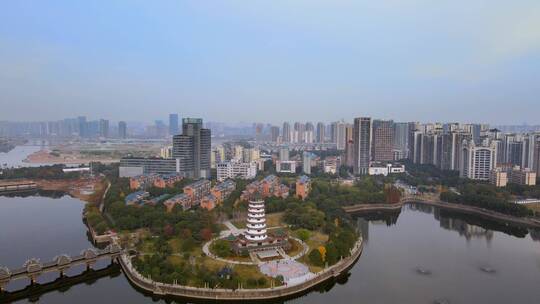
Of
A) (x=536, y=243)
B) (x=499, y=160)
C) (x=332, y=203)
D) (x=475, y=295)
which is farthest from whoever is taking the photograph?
(x=499, y=160)

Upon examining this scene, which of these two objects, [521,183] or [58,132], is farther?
[58,132]

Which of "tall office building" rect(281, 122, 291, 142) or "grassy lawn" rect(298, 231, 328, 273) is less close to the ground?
"tall office building" rect(281, 122, 291, 142)

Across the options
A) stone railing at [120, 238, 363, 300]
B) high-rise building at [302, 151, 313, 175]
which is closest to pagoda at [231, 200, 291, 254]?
stone railing at [120, 238, 363, 300]

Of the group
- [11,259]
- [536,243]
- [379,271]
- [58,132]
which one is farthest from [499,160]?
[58,132]

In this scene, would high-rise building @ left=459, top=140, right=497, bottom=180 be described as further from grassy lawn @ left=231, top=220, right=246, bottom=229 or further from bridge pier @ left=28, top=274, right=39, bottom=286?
bridge pier @ left=28, top=274, right=39, bottom=286

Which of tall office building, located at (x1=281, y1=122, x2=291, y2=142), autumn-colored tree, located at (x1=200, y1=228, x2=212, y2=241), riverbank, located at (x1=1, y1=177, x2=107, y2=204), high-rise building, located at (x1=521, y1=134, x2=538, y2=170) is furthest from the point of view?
tall office building, located at (x1=281, y1=122, x2=291, y2=142)

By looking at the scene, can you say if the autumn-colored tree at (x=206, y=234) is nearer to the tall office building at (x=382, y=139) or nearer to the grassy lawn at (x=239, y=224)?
the grassy lawn at (x=239, y=224)

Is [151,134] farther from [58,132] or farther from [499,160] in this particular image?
[499,160]
